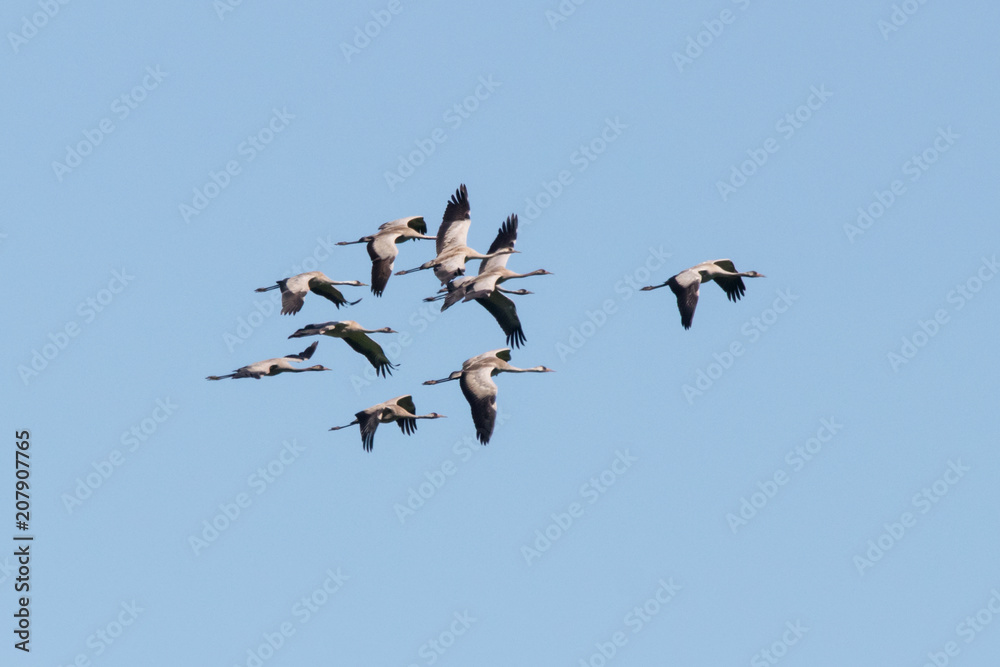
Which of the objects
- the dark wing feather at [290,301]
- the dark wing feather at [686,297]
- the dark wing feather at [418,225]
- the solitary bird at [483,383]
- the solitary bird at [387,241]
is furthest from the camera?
the dark wing feather at [418,225]

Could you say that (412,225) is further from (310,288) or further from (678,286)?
(678,286)

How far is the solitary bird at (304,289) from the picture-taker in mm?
26422

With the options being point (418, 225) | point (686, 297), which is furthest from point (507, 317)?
point (686, 297)

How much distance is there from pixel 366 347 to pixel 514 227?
411 cm

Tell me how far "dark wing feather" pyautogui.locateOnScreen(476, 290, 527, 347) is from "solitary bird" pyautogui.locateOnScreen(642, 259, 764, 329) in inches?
101

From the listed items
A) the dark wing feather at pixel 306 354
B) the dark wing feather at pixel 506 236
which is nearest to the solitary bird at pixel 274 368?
the dark wing feather at pixel 306 354

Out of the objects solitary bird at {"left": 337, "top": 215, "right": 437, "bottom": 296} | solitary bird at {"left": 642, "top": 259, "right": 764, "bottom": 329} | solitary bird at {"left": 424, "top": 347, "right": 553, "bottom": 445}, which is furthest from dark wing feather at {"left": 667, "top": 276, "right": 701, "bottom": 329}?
solitary bird at {"left": 337, "top": 215, "right": 437, "bottom": 296}

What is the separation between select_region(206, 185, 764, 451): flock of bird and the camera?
2623cm

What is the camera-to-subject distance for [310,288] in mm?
28562

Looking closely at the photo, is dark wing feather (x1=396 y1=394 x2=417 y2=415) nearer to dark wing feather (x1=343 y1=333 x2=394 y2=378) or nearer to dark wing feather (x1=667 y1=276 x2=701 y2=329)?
dark wing feather (x1=343 y1=333 x2=394 y2=378)

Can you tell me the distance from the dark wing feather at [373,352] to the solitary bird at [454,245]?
1.49 meters

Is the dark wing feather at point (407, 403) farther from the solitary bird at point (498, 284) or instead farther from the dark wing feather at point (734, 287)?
the dark wing feather at point (734, 287)

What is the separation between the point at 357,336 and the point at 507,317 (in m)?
2.93

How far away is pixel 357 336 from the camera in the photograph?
2888 cm
